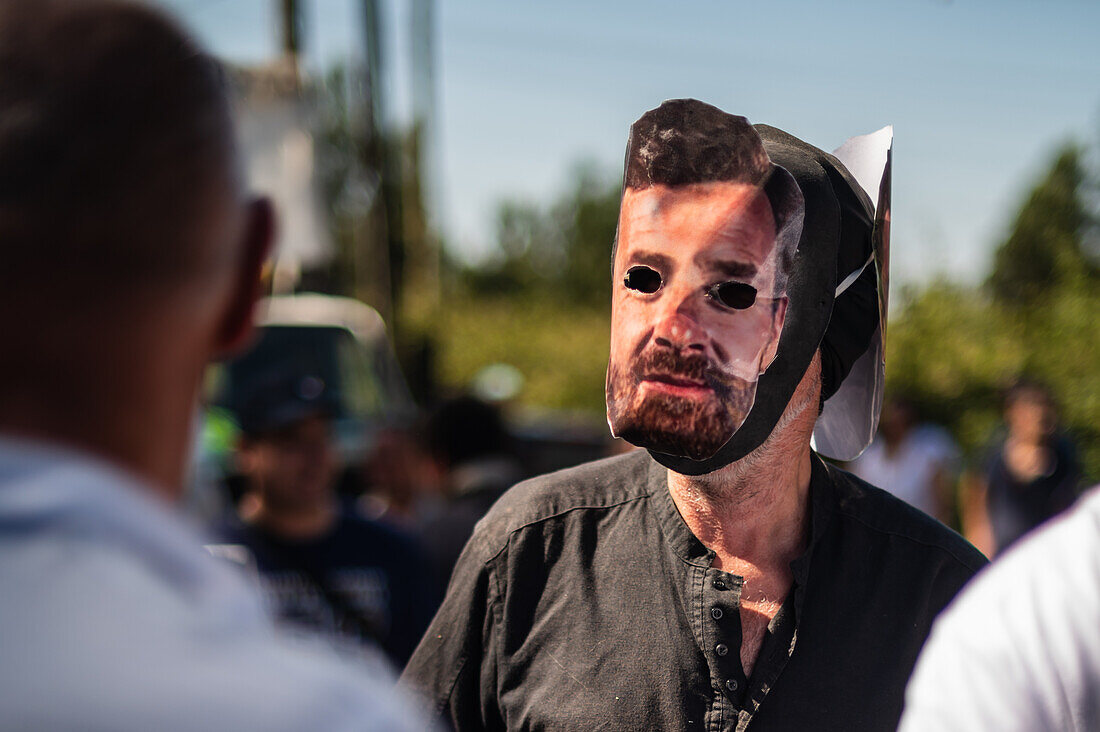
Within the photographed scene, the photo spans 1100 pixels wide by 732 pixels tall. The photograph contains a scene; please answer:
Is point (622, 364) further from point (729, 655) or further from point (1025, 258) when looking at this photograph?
point (1025, 258)

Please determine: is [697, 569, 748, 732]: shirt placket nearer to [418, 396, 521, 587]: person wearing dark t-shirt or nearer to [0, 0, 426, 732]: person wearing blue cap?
[0, 0, 426, 732]: person wearing blue cap

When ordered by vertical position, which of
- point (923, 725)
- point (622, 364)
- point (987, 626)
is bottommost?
point (923, 725)

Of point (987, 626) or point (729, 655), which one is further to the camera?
point (729, 655)

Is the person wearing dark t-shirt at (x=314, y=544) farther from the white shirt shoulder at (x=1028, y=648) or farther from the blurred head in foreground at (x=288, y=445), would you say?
the white shirt shoulder at (x=1028, y=648)

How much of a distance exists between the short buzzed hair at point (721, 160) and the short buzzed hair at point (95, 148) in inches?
45.1

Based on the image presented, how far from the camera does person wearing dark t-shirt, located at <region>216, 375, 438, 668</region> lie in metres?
3.44

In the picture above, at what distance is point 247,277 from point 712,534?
1.18m

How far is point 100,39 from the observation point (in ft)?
2.64

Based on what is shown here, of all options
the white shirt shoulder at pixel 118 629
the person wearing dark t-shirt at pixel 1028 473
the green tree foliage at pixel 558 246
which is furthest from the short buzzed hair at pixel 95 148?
the green tree foliage at pixel 558 246

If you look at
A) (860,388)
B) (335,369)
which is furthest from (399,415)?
(860,388)

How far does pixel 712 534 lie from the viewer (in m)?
1.91

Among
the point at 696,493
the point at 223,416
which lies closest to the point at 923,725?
the point at 696,493

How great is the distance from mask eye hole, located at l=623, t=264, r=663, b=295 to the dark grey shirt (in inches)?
14.8

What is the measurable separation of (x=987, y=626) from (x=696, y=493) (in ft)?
2.85
